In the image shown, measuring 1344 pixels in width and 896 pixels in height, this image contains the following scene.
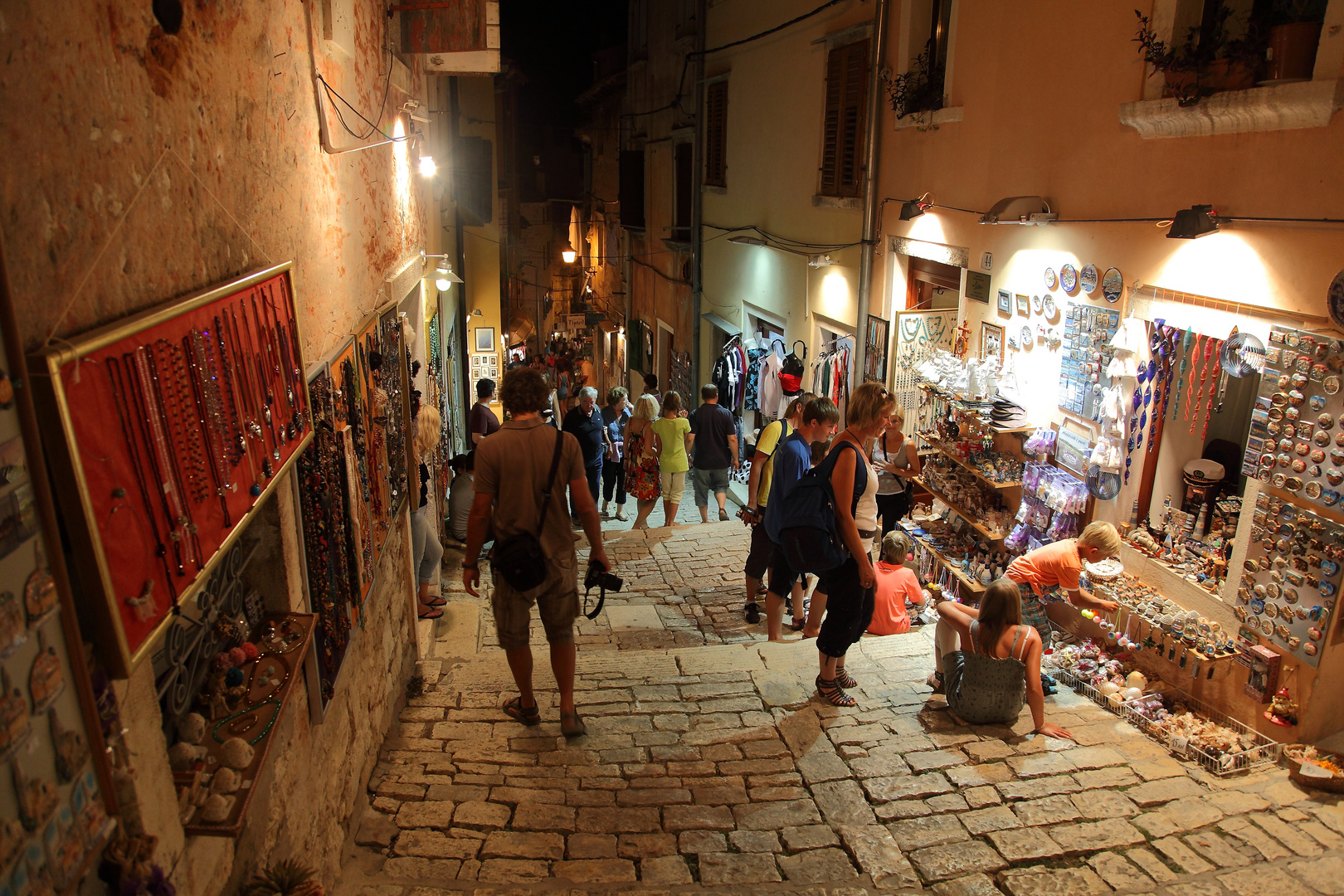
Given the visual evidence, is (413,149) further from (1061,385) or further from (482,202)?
(482,202)

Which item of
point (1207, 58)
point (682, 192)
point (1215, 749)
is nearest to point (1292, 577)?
point (1215, 749)

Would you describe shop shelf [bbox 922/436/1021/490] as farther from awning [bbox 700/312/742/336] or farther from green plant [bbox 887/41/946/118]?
awning [bbox 700/312/742/336]

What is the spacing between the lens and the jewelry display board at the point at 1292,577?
4.63 metres

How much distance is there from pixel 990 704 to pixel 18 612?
4782 mm

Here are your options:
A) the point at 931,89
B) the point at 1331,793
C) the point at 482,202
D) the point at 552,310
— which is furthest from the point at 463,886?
the point at 552,310

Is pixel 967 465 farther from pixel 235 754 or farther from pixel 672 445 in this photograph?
pixel 235 754

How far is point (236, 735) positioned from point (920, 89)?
28.4 ft

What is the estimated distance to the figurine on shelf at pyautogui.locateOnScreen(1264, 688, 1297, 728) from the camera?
192 inches

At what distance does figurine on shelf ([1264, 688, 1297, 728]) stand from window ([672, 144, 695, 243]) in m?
13.5

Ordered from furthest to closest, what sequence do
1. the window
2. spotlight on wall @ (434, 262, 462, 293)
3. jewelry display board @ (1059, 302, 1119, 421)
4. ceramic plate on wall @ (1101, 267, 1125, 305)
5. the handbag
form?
the window, spotlight on wall @ (434, 262, 462, 293), jewelry display board @ (1059, 302, 1119, 421), ceramic plate on wall @ (1101, 267, 1125, 305), the handbag

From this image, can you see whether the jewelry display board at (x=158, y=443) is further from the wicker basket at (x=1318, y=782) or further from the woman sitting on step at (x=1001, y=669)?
the wicker basket at (x=1318, y=782)

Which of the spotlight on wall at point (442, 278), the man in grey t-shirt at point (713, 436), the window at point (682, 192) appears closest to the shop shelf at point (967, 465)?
the man in grey t-shirt at point (713, 436)

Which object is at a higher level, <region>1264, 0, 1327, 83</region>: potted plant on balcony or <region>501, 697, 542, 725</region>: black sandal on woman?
<region>1264, 0, 1327, 83</region>: potted plant on balcony

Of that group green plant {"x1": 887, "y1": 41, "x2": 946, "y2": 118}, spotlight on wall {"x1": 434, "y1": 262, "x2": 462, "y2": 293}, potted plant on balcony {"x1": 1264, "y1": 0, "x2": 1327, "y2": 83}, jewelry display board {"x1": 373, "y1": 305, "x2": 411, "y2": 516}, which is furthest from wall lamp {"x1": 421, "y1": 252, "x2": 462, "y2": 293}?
potted plant on balcony {"x1": 1264, "y1": 0, "x2": 1327, "y2": 83}
